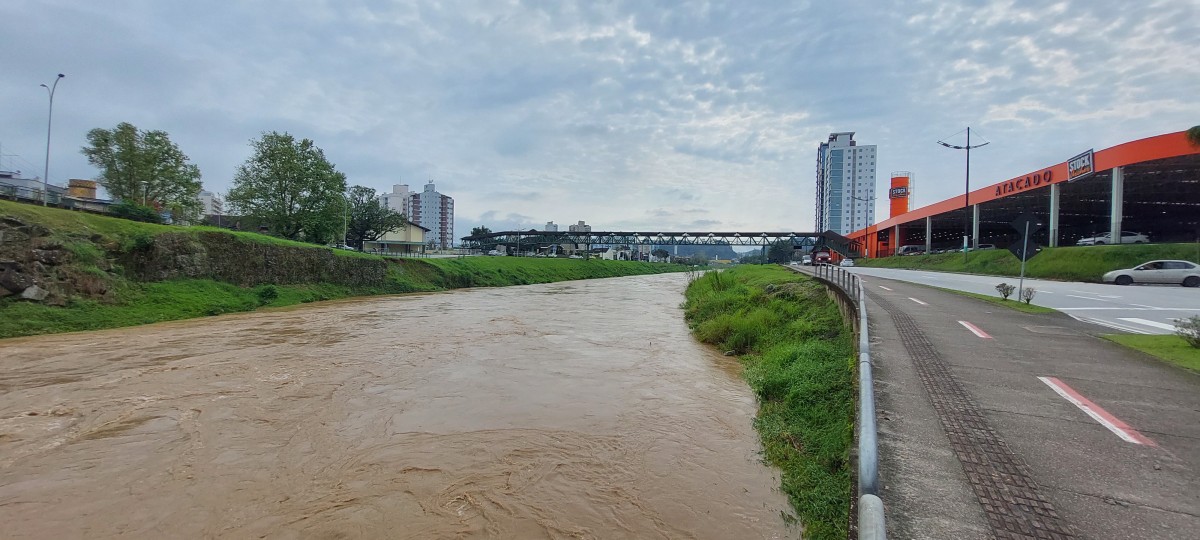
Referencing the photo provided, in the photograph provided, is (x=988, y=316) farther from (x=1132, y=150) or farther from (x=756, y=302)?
(x=1132, y=150)

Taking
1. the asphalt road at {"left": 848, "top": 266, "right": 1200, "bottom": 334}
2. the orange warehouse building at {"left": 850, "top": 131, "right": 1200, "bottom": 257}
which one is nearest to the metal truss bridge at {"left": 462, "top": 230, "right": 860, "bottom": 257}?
the orange warehouse building at {"left": 850, "top": 131, "right": 1200, "bottom": 257}

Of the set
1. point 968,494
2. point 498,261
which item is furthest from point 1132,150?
point 498,261

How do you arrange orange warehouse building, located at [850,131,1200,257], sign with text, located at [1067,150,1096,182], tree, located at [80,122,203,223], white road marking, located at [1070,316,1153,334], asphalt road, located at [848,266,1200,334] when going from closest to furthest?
white road marking, located at [1070,316,1153,334], asphalt road, located at [848,266,1200,334], orange warehouse building, located at [850,131,1200,257], sign with text, located at [1067,150,1096,182], tree, located at [80,122,203,223]

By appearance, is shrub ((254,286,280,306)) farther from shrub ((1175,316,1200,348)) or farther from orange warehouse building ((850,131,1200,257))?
orange warehouse building ((850,131,1200,257))

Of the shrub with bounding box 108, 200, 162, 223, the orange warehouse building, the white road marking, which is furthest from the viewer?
the orange warehouse building

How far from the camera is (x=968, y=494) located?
3.21 meters

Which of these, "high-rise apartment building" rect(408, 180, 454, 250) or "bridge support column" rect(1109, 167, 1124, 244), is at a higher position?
"high-rise apartment building" rect(408, 180, 454, 250)

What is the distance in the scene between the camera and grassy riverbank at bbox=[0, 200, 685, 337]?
13375mm

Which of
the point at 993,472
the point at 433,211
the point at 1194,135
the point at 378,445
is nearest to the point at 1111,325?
the point at 993,472

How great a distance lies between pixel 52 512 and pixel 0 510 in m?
0.47

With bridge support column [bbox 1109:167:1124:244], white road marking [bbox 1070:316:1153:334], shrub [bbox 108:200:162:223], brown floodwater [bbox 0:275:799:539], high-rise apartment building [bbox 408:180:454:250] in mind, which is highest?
high-rise apartment building [bbox 408:180:454:250]

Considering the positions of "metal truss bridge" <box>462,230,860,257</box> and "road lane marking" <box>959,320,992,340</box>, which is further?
"metal truss bridge" <box>462,230,860,257</box>

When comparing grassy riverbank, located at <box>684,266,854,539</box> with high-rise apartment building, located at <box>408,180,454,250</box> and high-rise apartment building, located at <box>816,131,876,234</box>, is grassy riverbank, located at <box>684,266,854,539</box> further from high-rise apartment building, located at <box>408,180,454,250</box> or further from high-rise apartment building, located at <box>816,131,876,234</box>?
high-rise apartment building, located at <box>408,180,454,250</box>

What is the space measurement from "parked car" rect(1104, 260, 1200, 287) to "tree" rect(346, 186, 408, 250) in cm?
5970
